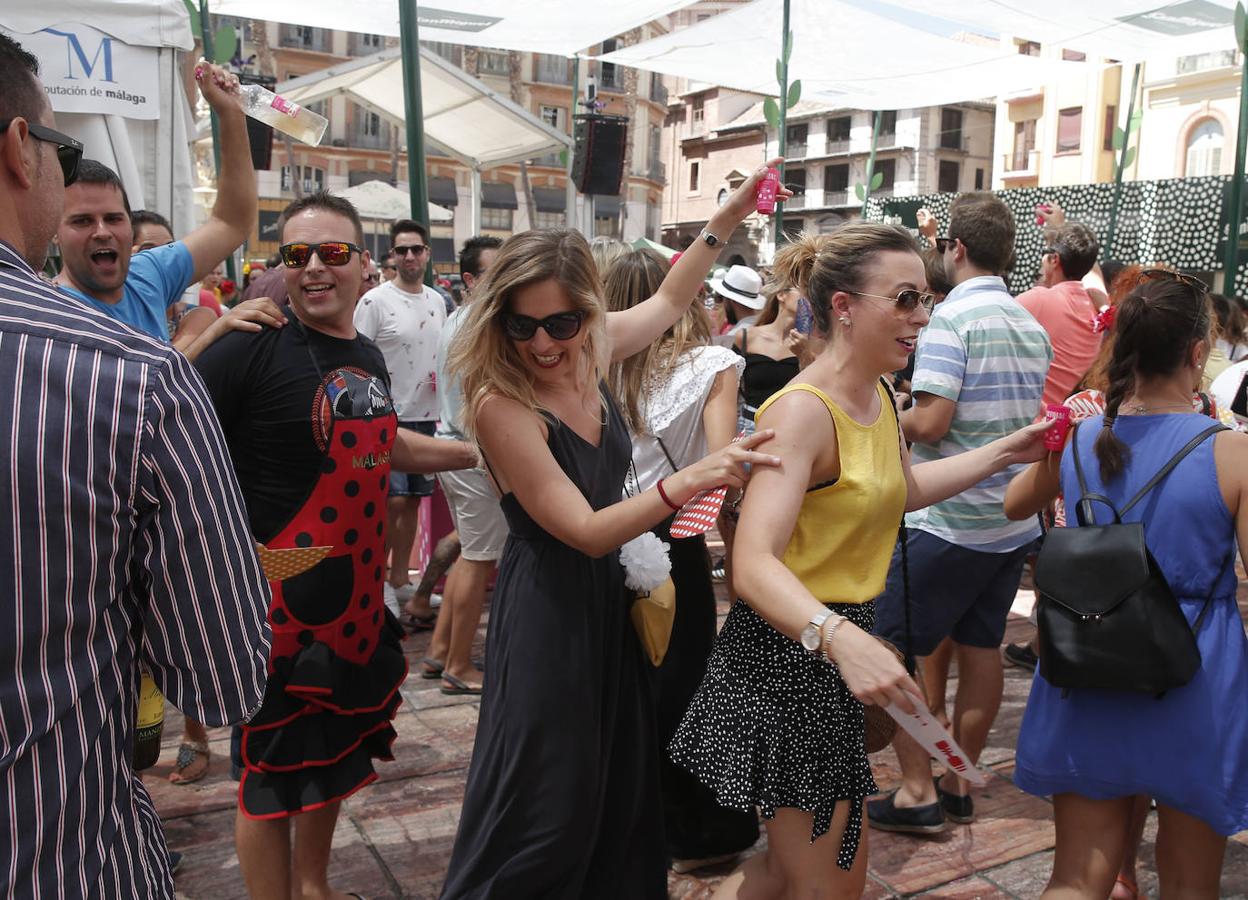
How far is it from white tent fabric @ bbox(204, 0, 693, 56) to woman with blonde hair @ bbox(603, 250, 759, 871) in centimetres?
552

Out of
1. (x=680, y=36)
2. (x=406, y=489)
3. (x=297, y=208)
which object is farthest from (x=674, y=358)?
(x=680, y=36)

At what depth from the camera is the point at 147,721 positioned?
5.29ft

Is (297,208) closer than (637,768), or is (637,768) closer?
(637,768)

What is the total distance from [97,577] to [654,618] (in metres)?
1.40

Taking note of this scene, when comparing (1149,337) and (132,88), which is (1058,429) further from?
(132,88)

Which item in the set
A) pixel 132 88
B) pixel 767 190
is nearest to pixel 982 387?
pixel 767 190

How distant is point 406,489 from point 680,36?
22.8 ft

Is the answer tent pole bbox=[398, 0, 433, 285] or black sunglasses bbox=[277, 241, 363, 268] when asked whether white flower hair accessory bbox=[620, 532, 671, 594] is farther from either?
tent pole bbox=[398, 0, 433, 285]

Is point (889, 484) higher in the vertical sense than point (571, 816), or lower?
higher

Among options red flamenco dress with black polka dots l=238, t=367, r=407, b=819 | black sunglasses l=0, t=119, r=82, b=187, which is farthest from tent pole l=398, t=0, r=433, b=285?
black sunglasses l=0, t=119, r=82, b=187

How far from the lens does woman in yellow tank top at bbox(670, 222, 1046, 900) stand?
2180 millimetres

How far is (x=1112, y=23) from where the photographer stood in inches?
349

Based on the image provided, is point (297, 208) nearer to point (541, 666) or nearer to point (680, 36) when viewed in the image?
point (541, 666)

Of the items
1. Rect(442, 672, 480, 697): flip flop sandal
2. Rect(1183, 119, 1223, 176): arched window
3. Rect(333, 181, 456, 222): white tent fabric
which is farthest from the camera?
Rect(1183, 119, 1223, 176): arched window
